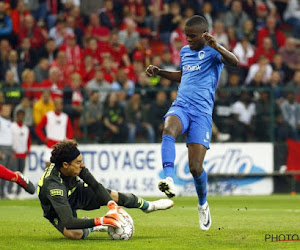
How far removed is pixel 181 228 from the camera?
10406 millimetres

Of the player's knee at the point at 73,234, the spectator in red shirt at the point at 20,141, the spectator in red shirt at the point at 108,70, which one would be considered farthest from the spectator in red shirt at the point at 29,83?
the player's knee at the point at 73,234

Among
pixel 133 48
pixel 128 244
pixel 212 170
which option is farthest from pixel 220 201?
pixel 128 244

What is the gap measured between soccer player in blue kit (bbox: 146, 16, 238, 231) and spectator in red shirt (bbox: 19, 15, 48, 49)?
432 inches

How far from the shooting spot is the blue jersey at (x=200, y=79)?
32.7 ft

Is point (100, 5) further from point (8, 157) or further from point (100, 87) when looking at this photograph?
point (8, 157)

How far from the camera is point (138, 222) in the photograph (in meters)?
11.5

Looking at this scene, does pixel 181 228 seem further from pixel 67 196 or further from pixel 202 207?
pixel 67 196

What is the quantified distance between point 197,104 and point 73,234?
91.8 inches

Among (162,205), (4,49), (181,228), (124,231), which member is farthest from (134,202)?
(4,49)

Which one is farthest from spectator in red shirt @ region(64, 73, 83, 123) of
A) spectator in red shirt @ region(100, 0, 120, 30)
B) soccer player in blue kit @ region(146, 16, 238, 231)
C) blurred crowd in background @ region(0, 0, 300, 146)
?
soccer player in blue kit @ region(146, 16, 238, 231)

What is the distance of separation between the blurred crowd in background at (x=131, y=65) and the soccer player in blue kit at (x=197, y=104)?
8.00 metres

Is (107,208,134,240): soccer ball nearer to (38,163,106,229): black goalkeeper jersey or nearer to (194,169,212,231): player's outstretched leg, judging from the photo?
(38,163,106,229): black goalkeeper jersey

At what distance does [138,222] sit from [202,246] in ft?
11.0

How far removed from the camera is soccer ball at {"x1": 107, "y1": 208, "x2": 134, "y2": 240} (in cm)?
869
